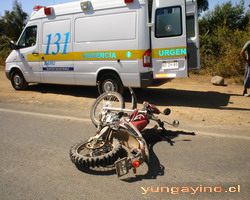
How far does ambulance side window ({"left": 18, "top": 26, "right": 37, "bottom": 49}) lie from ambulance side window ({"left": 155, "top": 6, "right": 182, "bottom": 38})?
4322 millimetres

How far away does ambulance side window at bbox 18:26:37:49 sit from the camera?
342 inches

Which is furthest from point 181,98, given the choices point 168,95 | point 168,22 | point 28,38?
point 28,38

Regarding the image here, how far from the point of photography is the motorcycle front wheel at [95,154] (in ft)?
9.96

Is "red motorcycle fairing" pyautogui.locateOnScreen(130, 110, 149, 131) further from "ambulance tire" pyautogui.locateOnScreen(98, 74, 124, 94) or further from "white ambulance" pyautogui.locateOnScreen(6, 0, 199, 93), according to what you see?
"ambulance tire" pyautogui.locateOnScreen(98, 74, 124, 94)

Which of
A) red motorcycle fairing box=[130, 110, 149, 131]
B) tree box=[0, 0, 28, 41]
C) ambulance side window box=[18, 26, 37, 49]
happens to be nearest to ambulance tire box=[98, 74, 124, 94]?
ambulance side window box=[18, 26, 37, 49]

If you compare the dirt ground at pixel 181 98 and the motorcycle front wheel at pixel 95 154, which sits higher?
the motorcycle front wheel at pixel 95 154

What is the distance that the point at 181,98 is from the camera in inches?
301

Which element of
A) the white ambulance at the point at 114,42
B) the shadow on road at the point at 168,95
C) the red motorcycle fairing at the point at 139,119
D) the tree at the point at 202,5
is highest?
the tree at the point at 202,5

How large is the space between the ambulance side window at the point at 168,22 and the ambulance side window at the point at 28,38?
4.32 m

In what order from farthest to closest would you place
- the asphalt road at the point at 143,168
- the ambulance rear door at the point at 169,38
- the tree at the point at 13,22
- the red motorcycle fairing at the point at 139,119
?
the tree at the point at 13,22
the ambulance rear door at the point at 169,38
the red motorcycle fairing at the point at 139,119
the asphalt road at the point at 143,168

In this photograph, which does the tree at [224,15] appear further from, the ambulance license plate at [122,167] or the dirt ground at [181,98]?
the ambulance license plate at [122,167]

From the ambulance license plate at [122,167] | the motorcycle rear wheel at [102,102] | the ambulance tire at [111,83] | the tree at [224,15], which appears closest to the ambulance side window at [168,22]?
the ambulance tire at [111,83]

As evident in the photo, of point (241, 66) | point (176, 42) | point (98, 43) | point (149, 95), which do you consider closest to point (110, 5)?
point (98, 43)

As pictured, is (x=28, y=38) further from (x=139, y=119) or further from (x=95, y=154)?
(x=95, y=154)
